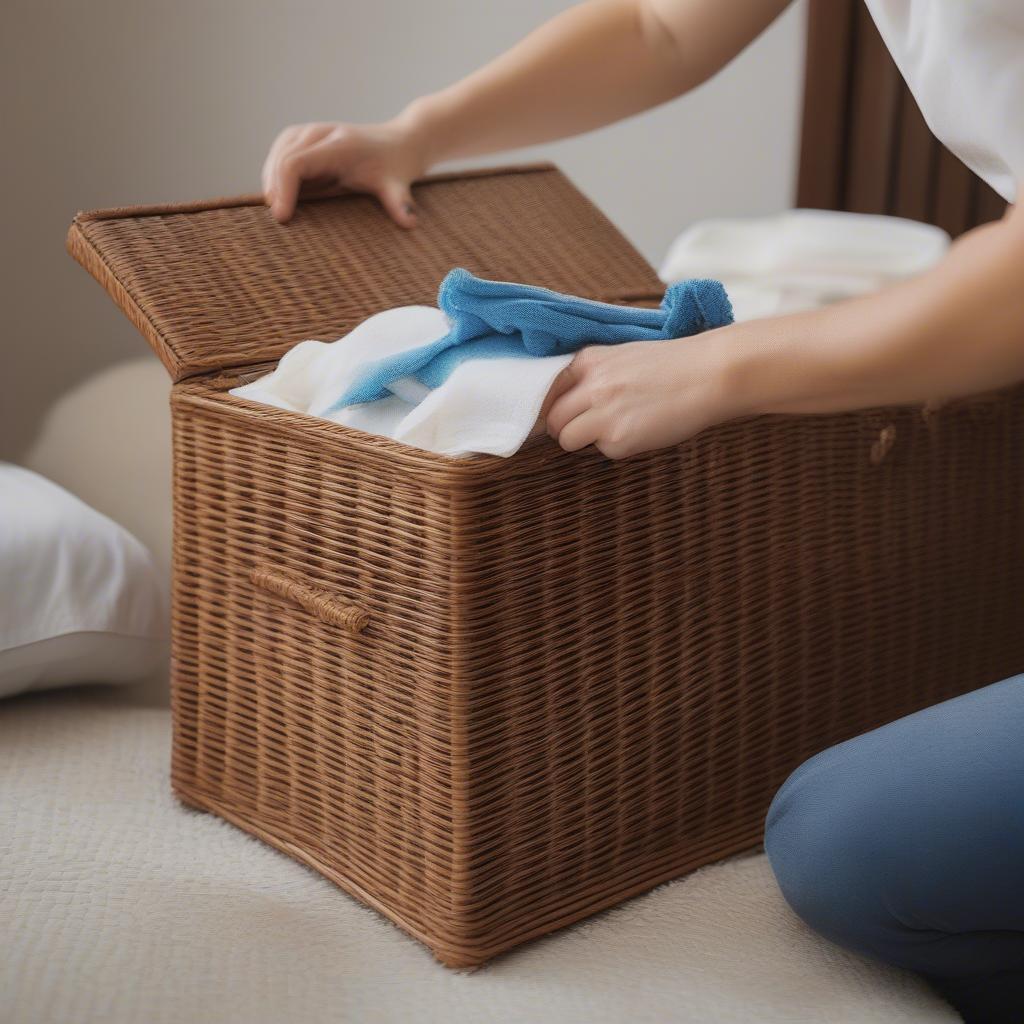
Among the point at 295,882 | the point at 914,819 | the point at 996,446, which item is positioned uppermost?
the point at 996,446

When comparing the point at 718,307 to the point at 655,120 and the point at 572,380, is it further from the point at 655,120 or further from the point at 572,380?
the point at 655,120

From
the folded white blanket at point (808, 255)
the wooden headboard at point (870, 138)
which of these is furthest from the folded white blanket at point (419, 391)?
the wooden headboard at point (870, 138)

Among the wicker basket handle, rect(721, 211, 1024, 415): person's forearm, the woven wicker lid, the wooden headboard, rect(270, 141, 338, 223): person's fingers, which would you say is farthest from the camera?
the wooden headboard

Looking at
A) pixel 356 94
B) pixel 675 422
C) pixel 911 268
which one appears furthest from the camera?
pixel 356 94

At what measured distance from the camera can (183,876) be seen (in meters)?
0.94

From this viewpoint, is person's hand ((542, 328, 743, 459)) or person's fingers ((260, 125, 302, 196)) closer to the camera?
person's hand ((542, 328, 743, 459))

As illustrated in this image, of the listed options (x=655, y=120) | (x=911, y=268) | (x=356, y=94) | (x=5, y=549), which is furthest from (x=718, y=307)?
(x=655, y=120)

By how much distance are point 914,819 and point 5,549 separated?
77 cm

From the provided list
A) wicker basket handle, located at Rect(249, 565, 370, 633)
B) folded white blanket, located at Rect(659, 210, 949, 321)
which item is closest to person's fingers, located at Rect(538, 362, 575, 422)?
wicker basket handle, located at Rect(249, 565, 370, 633)

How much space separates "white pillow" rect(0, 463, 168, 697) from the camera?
1.11 m

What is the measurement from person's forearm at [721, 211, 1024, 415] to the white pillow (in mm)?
650

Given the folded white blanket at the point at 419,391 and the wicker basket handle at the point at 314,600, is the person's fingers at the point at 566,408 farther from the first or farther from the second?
the wicker basket handle at the point at 314,600

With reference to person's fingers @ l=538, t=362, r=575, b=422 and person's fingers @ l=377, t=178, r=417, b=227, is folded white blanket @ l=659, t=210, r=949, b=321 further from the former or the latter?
person's fingers @ l=538, t=362, r=575, b=422

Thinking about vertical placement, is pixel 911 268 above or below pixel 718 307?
below
